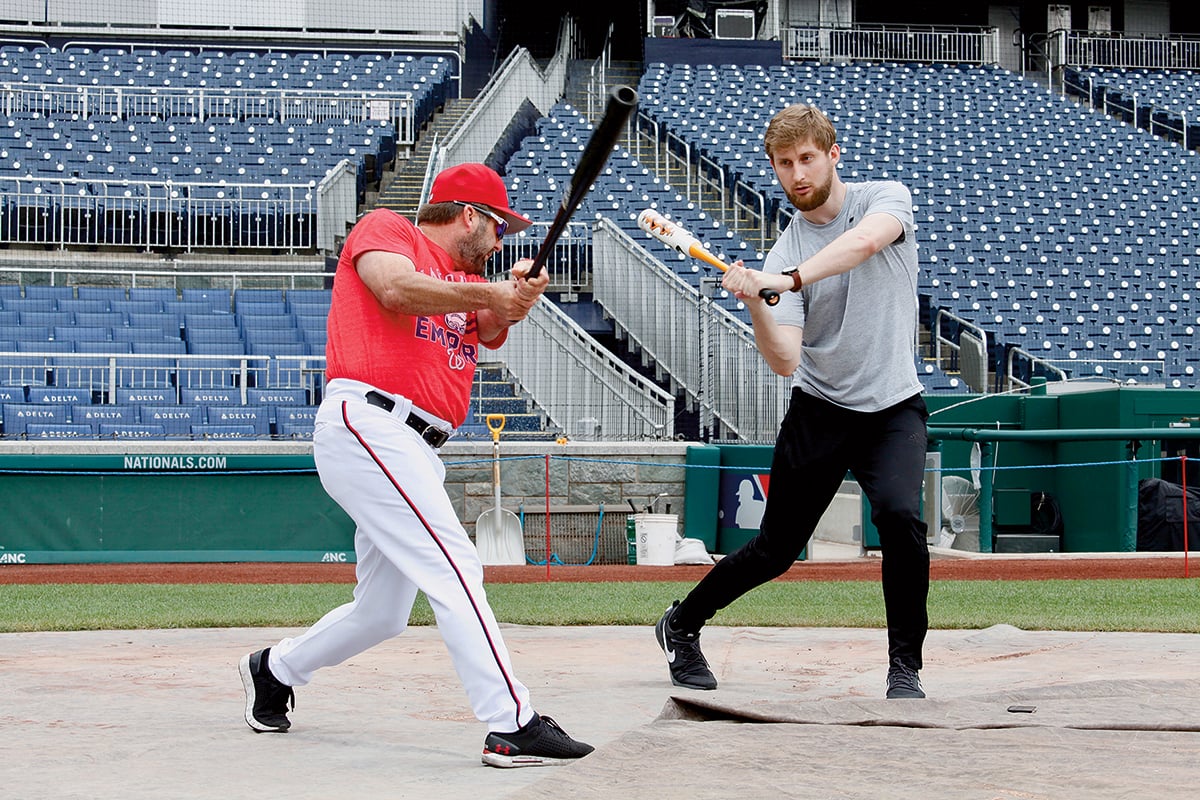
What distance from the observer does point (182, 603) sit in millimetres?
9586

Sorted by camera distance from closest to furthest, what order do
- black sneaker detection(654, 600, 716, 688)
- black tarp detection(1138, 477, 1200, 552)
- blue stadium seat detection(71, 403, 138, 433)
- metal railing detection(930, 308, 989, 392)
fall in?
black sneaker detection(654, 600, 716, 688) < black tarp detection(1138, 477, 1200, 552) < blue stadium seat detection(71, 403, 138, 433) < metal railing detection(930, 308, 989, 392)

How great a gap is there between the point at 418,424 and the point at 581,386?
11203 mm

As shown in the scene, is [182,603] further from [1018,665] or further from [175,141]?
[175,141]

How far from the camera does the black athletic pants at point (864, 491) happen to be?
482 centimetres

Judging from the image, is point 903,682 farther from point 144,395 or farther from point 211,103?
point 211,103

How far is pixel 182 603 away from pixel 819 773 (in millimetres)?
7135

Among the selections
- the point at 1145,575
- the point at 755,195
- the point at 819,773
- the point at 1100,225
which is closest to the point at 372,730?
the point at 819,773

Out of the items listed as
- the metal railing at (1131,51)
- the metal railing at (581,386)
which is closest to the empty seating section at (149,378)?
the metal railing at (581,386)

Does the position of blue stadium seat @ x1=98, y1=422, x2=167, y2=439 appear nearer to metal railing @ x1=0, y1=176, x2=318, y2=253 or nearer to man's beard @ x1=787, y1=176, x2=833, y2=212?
metal railing @ x1=0, y1=176, x2=318, y2=253

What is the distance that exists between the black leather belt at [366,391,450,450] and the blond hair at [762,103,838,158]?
149 cm

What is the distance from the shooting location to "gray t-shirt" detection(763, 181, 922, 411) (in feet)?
16.0

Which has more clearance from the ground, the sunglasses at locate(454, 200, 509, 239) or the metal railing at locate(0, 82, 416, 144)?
the metal railing at locate(0, 82, 416, 144)

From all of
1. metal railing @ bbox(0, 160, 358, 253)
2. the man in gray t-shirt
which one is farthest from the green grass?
metal railing @ bbox(0, 160, 358, 253)

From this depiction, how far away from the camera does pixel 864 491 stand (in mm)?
4816
